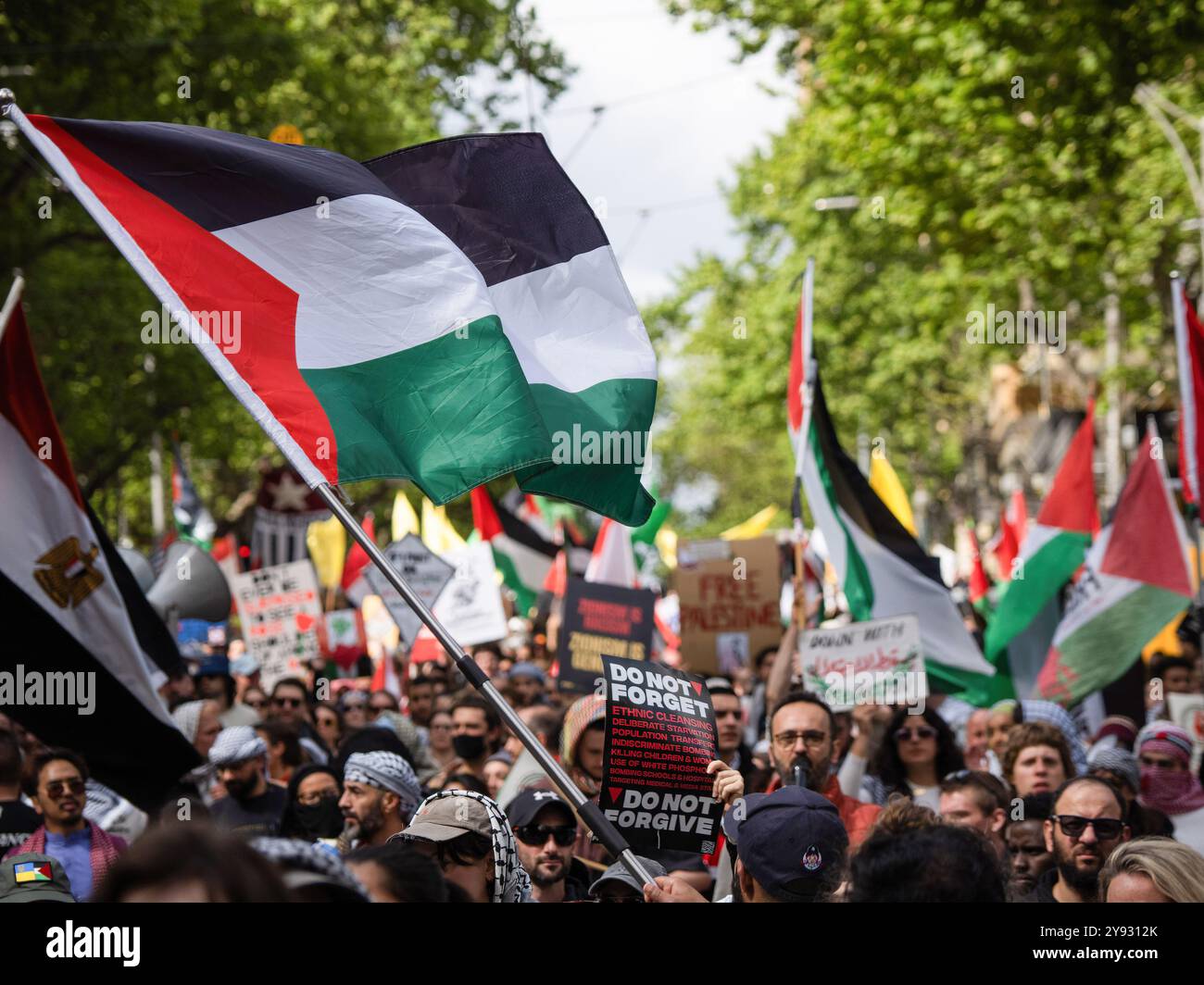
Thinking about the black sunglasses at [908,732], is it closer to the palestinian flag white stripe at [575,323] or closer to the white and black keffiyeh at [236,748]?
the palestinian flag white stripe at [575,323]

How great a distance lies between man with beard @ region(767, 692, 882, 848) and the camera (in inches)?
215

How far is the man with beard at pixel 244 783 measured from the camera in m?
6.86

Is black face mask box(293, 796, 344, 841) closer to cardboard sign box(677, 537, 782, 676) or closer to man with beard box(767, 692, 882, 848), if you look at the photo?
man with beard box(767, 692, 882, 848)

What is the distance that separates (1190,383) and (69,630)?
23.1 ft

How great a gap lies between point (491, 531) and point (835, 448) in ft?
21.7

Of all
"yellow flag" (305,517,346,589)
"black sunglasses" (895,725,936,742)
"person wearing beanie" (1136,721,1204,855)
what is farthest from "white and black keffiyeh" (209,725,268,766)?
"yellow flag" (305,517,346,589)

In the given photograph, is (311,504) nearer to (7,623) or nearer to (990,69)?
(990,69)

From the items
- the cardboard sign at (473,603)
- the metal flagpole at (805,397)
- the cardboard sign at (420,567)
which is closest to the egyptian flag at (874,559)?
the metal flagpole at (805,397)

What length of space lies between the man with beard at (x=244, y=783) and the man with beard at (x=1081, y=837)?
3335 mm

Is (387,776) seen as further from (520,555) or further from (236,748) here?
(520,555)

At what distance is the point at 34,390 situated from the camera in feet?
20.0

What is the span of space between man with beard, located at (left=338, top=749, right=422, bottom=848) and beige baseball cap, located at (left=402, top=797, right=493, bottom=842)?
53.4 inches

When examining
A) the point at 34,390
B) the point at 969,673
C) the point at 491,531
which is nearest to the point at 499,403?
the point at 34,390

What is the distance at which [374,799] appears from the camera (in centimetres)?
538
